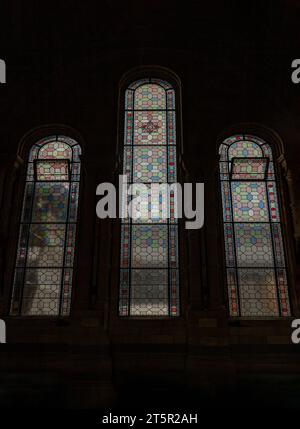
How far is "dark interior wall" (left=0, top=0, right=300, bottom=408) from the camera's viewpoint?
8.88 meters

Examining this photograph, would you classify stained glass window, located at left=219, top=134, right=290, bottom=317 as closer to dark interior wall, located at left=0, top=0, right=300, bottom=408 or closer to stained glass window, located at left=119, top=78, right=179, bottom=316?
dark interior wall, located at left=0, top=0, right=300, bottom=408

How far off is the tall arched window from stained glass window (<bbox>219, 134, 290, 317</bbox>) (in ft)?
11.1

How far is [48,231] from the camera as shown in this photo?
34.8ft

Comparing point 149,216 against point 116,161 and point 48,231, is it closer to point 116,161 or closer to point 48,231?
point 116,161

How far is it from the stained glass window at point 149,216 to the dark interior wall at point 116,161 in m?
0.32

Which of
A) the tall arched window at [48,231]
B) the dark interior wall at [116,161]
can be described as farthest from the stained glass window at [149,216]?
the tall arched window at [48,231]

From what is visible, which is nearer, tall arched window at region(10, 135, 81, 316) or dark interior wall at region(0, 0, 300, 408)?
dark interior wall at region(0, 0, 300, 408)

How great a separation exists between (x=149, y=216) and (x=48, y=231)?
87.4 inches

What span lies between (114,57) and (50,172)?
3543mm

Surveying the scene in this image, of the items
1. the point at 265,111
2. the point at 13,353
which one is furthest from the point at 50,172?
Result: the point at 265,111

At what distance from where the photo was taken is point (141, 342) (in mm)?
9211

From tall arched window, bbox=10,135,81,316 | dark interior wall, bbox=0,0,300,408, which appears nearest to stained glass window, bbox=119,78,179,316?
Result: dark interior wall, bbox=0,0,300,408
